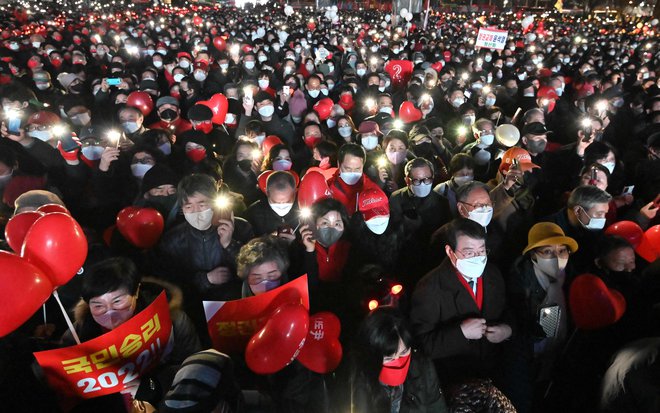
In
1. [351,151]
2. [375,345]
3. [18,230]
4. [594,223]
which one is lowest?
[594,223]

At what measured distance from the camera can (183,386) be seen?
166cm

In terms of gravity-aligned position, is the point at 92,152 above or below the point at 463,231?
below

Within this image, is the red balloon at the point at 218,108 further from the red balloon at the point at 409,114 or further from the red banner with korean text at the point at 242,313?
the red banner with korean text at the point at 242,313

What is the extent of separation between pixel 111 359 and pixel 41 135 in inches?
178

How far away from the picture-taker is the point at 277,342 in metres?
1.86

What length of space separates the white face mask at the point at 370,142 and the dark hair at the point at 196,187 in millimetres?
3006

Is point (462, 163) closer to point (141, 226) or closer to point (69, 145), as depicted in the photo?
point (141, 226)

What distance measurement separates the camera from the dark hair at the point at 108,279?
7.35 ft

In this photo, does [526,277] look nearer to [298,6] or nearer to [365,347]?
[365,347]

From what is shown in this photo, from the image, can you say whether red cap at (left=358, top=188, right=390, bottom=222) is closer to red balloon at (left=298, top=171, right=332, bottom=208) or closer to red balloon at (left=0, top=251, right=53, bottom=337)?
red balloon at (left=298, top=171, right=332, bottom=208)

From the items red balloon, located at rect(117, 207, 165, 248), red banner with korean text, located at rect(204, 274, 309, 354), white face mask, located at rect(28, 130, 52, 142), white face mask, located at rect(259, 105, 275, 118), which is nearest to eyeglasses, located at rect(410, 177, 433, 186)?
red banner with korean text, located at rect(204, 274, 309, 354)

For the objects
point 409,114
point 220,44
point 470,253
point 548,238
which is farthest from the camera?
point 220,44

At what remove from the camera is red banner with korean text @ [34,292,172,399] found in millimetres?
1936

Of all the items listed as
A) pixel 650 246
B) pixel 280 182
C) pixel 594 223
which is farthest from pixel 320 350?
pixel 650 246
